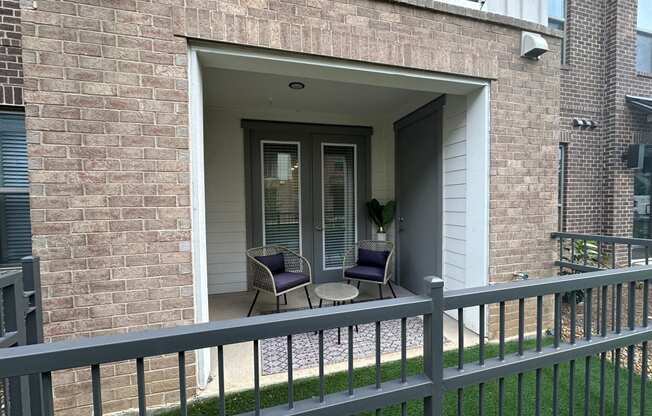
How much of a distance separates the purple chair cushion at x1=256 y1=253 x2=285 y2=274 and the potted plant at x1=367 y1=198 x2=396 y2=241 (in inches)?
67.9

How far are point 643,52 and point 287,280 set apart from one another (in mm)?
7147

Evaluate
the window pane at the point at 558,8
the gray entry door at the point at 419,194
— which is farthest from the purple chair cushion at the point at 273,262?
the window pane at the point at 558,8

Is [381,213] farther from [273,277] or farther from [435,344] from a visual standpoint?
[435,344]

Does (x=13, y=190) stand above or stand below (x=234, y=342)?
above

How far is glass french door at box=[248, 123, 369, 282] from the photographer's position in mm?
4531

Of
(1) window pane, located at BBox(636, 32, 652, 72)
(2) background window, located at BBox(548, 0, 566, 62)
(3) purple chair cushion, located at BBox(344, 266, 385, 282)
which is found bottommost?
(3) purple chair cushion, located at BBox(344, 266, 385, 282)

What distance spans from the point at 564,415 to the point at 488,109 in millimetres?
2551

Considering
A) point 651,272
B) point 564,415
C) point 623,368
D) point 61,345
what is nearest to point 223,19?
point 61,345

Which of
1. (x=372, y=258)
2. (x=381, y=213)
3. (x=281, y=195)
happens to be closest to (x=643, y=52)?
(x=381, y=213)

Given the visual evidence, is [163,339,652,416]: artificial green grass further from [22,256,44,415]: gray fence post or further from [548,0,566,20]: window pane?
[548,0,566,20]: window pane

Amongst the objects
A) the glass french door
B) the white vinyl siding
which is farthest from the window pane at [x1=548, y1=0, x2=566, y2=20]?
the glass french door

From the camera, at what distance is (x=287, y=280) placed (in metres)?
3.47

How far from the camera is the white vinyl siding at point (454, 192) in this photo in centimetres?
325

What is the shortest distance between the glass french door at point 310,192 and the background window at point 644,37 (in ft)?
16.5
